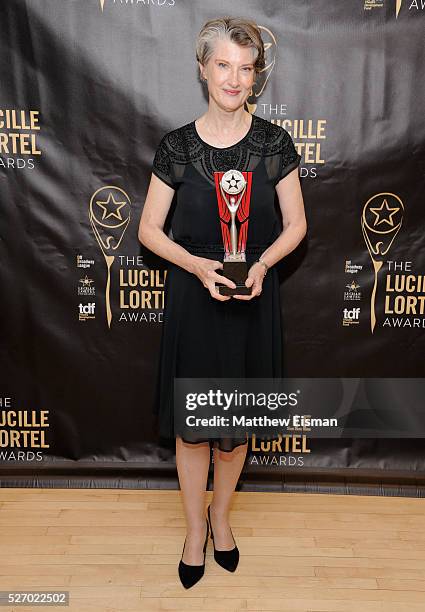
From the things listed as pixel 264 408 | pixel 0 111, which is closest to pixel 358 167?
pixel 264 408

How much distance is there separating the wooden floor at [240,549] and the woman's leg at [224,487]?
96 mm

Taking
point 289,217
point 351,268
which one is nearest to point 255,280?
point 289,217

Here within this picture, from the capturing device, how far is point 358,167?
266 centimetres

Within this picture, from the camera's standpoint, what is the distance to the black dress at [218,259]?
81.4 inches

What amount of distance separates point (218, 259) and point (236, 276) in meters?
0.15

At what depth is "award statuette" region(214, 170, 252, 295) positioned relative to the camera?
1.96 meters

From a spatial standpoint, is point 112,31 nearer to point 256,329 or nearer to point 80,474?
point 256,329

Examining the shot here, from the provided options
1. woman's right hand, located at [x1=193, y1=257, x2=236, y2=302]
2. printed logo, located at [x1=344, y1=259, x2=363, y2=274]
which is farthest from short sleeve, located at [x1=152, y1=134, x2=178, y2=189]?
printed logo, located at [x1=344, y1=259, x2=363, y2=274]

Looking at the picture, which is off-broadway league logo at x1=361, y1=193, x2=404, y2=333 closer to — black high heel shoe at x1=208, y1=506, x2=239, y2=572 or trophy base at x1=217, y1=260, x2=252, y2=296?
trophy base at x1=217, y1=260, x2=252, y2=296

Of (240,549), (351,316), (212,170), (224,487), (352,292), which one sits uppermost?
(212,170)

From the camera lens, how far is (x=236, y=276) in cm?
200

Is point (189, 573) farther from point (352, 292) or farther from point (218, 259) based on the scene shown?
point (352, 292)

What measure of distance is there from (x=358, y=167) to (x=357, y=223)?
225mm

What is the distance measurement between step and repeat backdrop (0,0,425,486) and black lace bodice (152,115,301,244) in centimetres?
55
